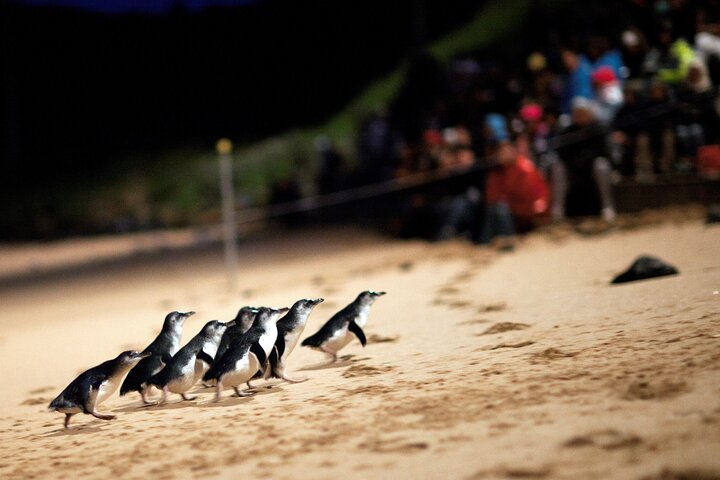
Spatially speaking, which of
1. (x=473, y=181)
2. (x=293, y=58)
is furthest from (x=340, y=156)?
(x=293, y=58)

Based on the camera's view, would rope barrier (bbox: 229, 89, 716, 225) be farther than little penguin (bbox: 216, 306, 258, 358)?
Yes

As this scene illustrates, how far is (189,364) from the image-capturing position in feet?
18.8

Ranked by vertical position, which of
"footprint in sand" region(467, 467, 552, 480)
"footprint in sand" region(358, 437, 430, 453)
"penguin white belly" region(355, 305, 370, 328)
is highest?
"penguin white belly" region(355, 305, 370, 328)

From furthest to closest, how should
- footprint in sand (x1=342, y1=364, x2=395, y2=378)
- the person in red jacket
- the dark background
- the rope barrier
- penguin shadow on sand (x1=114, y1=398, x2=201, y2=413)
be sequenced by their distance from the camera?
the dark background → the person in red jacket → the rope barrier → footprint in sand (x1=342, y1=364, x2=395, y2=378) → penguin shadow on sand (x1=114, y1=398, x2=201, y2=413)

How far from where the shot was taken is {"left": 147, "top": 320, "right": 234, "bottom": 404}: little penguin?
5727mm

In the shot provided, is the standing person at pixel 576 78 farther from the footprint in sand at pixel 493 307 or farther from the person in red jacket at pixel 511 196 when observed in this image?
the footprint in sand at pixel 493 307

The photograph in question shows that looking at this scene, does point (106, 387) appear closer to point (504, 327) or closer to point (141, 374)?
point (141, 374)

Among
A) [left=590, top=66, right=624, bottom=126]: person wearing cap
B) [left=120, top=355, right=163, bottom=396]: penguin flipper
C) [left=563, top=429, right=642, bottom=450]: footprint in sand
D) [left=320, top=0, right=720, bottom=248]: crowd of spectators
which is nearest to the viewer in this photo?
[left=563, top=429, right=642, bottom=450]: footprint in sand

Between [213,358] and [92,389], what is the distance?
82 cm

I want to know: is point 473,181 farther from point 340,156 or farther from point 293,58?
point 293,58

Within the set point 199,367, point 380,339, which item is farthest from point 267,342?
point 380,339

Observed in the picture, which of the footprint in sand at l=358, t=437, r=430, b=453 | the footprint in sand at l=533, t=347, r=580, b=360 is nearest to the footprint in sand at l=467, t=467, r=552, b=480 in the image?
the footprint in sand at l=358, t=437, r=430, b=453

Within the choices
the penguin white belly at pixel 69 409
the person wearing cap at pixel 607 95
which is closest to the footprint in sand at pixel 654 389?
the penguin white belly at pixel 69 409

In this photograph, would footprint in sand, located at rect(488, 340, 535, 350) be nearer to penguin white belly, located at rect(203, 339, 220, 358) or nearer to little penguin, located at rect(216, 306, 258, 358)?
little penguin, located at rect(216, 306, 258, 358)
